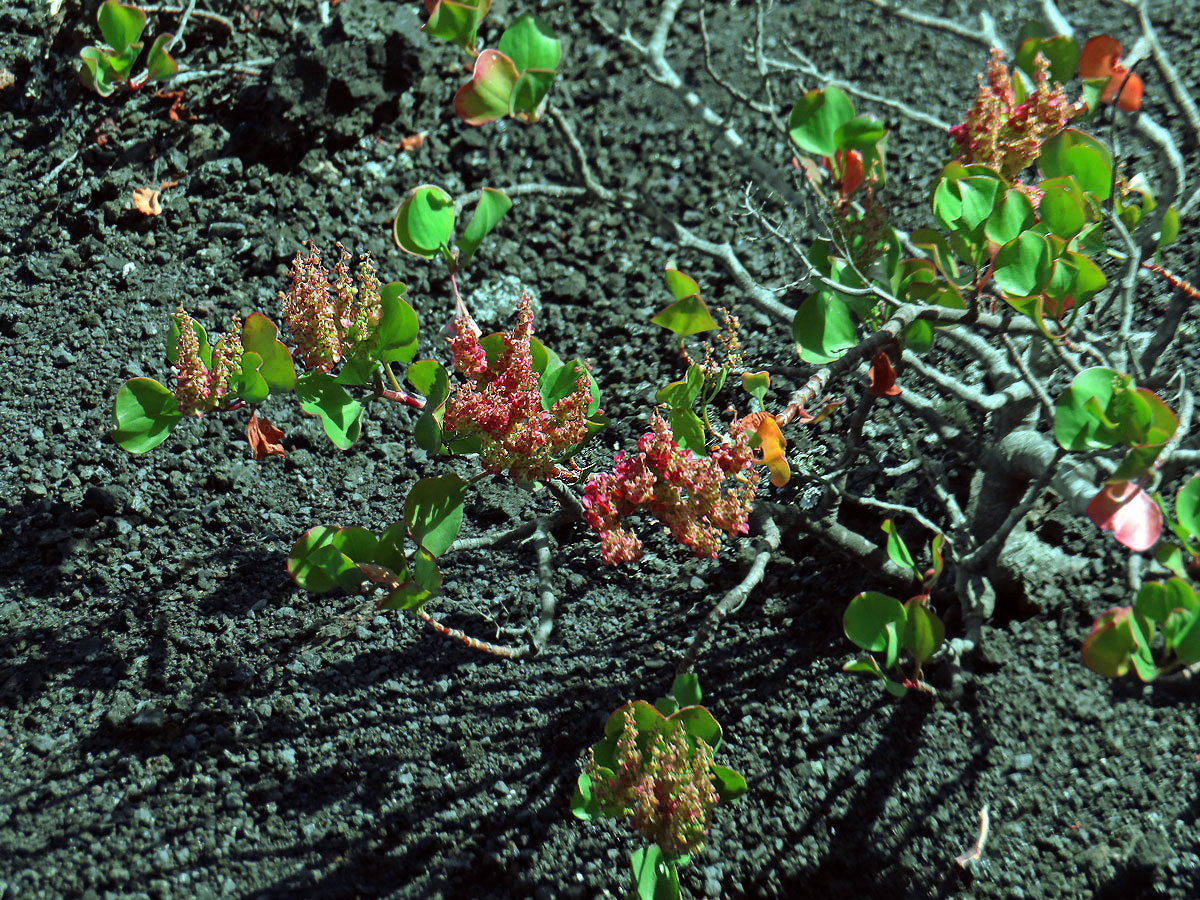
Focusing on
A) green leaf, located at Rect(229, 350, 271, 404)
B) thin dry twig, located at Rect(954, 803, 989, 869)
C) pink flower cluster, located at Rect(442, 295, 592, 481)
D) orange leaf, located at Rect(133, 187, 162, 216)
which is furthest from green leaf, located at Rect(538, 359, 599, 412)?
orange leaf, located at Rect(133, 187, 162, 216)

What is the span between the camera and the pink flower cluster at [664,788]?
0.97 metres

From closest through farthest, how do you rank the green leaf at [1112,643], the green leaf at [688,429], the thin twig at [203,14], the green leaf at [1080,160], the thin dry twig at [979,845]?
the green leaf at [1112,643]
the green leaf at [688,429]
the green leaf at [1080,160]
the thin dry twig at [979,845]
the thin twig at [203,14]

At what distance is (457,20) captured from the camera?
1140 mm

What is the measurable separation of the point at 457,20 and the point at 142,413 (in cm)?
58

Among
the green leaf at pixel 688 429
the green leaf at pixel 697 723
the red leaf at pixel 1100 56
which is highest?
the red leaf at pixel 1100 56

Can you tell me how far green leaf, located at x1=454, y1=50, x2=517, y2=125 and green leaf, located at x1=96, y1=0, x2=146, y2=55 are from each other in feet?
3.43

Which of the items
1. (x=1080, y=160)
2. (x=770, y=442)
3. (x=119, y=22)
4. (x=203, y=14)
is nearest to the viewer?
(x=770, y=442)

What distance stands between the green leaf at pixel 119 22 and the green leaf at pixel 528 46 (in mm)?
Answer: 1049

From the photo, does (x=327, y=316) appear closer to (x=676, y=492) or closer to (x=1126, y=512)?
(x=676, y=492)

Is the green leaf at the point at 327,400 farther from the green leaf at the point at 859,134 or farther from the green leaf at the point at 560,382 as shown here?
the green leaf at the point at 859,134

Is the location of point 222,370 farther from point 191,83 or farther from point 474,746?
point 191,83

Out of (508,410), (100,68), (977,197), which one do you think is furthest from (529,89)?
(100,68)

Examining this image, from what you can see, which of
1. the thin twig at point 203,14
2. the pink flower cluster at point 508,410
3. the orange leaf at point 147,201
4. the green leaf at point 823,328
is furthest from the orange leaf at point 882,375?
the thin twig at point 203,14

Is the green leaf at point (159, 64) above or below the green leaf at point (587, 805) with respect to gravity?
above
